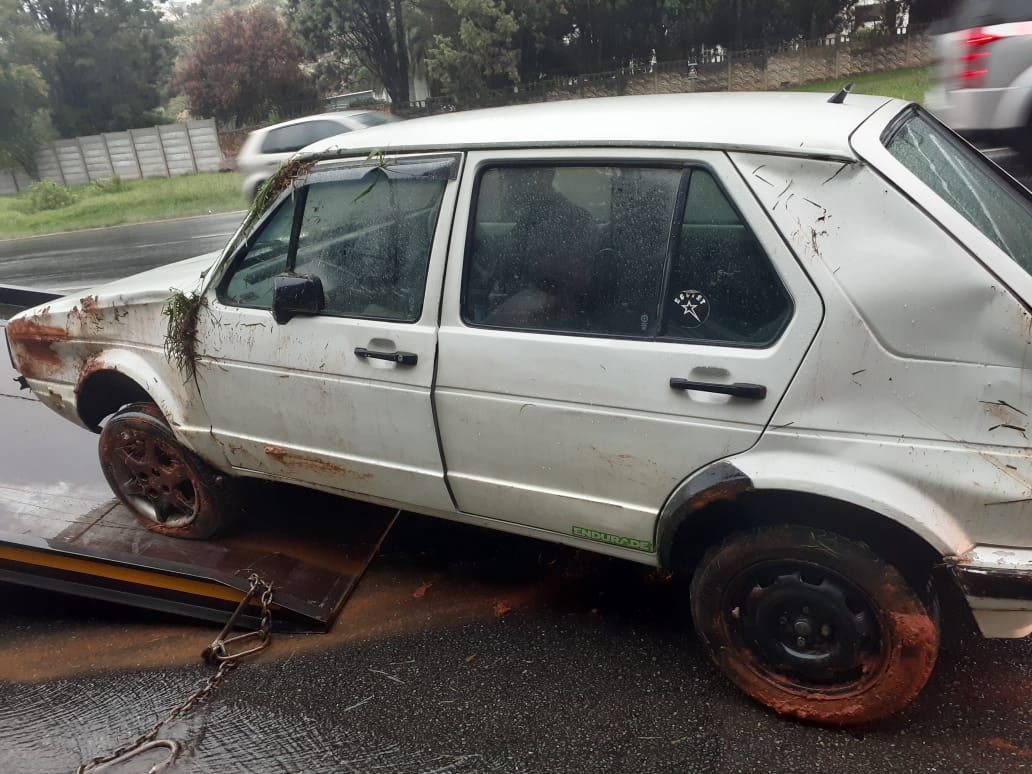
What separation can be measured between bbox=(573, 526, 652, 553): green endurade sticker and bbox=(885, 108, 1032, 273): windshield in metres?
1.30

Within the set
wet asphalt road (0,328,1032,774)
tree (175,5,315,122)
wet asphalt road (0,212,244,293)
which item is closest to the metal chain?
wet asphalt road (0,328,1032,774)

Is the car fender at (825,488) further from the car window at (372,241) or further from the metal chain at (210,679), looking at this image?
the metal chain at (210,679)

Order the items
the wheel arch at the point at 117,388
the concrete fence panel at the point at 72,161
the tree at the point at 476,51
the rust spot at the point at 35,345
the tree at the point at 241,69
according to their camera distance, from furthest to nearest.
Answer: the tree at the point at 241,69 → the concrete fence panel at the point at 72,161 → the tree at the point at 476,51 → the rust spot at the point at 35,345 → the wheel arch at the point at 117,388

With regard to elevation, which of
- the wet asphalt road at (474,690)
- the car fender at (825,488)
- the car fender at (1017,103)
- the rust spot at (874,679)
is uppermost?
the car fender at (1017,103)

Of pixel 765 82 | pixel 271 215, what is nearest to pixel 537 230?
pixel 271 215

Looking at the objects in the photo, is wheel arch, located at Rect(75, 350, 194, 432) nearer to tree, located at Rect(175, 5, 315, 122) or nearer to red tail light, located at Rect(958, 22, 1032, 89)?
red tail light, located at Rect(958, 22, 1032, 89)

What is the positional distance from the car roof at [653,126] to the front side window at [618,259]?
10cm

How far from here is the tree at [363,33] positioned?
91.8ft

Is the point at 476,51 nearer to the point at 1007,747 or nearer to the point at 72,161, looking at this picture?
the point at 72,161

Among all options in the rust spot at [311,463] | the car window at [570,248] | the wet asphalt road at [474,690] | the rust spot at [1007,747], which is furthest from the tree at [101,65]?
the rust spot at [1007,747]

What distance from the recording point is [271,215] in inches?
120

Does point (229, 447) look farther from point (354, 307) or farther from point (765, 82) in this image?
point (765, 82)

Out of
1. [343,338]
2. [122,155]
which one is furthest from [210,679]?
[122,155]

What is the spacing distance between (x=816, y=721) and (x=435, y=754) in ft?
3.83
